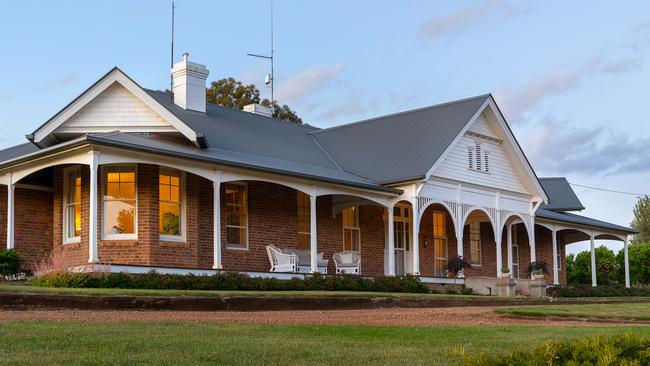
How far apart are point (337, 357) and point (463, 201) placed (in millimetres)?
19902

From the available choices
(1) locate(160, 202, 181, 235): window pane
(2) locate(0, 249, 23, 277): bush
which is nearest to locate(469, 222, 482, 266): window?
(1) locate(160, 202, 181, 235): window pane

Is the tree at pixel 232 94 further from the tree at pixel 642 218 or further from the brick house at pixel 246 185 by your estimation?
the tree at pixel 642 218

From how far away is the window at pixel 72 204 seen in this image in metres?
21.8

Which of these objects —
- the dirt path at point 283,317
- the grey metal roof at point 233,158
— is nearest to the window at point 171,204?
the grey metal roof at point 233,158

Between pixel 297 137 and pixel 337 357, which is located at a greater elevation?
pixel 297 137

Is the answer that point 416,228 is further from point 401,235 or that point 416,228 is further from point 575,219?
point 575,219

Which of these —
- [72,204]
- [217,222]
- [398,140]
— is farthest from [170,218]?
[398,140]

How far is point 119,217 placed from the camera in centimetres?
2111

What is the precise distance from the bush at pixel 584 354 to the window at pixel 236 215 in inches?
647

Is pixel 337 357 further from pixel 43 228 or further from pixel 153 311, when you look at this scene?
pixel 43 228

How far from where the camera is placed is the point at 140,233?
20.9 meters

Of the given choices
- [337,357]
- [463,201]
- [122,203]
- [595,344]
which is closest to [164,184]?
[122,203]

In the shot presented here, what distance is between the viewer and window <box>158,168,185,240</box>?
70.1 ft

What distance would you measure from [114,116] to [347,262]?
7448 millimetres
